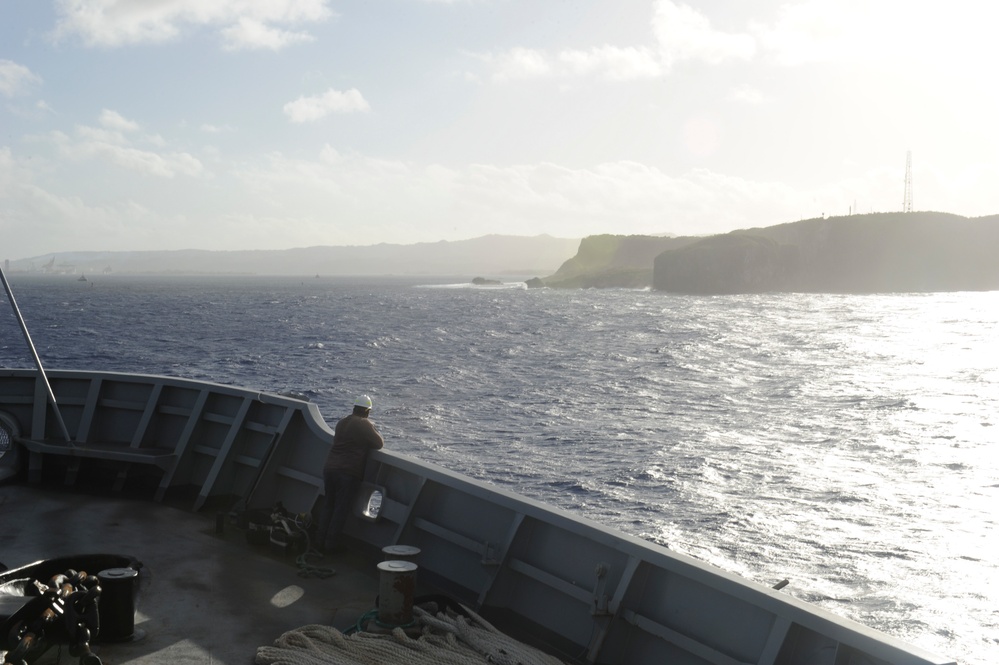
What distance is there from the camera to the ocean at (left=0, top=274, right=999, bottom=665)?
18734 mm

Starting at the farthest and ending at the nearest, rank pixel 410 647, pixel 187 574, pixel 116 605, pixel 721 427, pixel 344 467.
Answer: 1. pixel 721 427
2. pixel 344 467
3. pixel 187 574
4. pixel 116 605
5. pixel 410 647

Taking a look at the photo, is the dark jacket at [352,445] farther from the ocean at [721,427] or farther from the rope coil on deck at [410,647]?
the ocean at [721,427]

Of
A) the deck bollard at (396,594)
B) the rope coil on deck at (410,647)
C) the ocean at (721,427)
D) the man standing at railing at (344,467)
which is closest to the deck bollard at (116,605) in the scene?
the rope coil on deck at (410,647)

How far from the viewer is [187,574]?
27.6 feet

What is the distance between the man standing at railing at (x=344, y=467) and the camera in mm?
9031

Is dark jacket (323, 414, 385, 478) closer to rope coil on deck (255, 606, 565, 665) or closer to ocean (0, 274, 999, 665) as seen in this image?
rope coil on deck (255, 606, 565, 665)

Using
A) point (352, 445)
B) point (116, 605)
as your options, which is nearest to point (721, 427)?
point (352, 445)

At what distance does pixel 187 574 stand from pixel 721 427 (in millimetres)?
29277

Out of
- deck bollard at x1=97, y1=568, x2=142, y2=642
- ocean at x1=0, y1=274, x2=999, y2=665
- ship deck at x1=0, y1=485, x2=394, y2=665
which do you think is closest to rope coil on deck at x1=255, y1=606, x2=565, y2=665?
ship deck at x1=0, y1=485, x2=394, y2=665

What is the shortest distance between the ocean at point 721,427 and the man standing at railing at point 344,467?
10705 millimetres

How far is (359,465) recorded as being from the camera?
907cm

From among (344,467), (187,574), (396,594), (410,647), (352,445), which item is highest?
(352,445)

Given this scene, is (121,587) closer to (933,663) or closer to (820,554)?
(933,663)

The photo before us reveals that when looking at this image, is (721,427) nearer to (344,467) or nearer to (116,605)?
(344,467)
